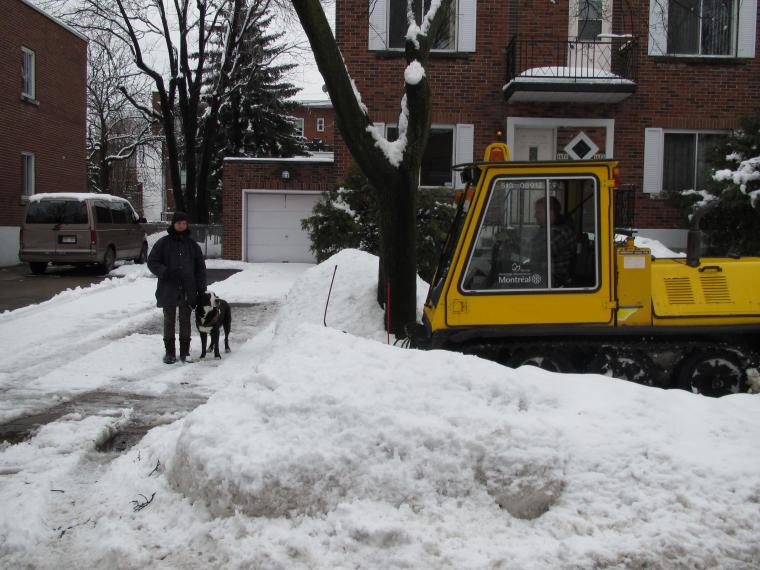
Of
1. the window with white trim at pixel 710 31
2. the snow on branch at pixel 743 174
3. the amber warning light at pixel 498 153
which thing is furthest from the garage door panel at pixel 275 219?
the amber warning light at pixel 498 153

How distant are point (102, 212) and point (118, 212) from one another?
1.02m

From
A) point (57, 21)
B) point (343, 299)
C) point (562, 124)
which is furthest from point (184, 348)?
point (57, 21)

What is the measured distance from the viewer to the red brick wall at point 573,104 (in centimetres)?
1784

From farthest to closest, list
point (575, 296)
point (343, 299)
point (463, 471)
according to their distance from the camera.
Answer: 1. point (343, 299)
2. point (575, 296)
3. point (463, 471)

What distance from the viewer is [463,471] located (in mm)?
3955

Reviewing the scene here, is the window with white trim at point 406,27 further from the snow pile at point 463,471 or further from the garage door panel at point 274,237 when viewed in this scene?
the snow pile at point 463,471

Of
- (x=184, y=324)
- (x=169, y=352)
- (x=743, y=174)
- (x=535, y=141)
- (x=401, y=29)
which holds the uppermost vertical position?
(x=401, y=29)

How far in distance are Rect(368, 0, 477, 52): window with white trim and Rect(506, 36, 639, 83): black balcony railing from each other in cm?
107

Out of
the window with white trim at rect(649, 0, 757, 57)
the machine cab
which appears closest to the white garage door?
the window with white trim at rect(649, 0, 757, 57)

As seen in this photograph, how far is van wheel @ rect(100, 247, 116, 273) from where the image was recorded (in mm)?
19125

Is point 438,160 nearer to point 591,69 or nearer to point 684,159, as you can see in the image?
point 591,69

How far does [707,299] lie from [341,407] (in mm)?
3784

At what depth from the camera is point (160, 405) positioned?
23.4 ft

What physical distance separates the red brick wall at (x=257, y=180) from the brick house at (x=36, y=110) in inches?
254
